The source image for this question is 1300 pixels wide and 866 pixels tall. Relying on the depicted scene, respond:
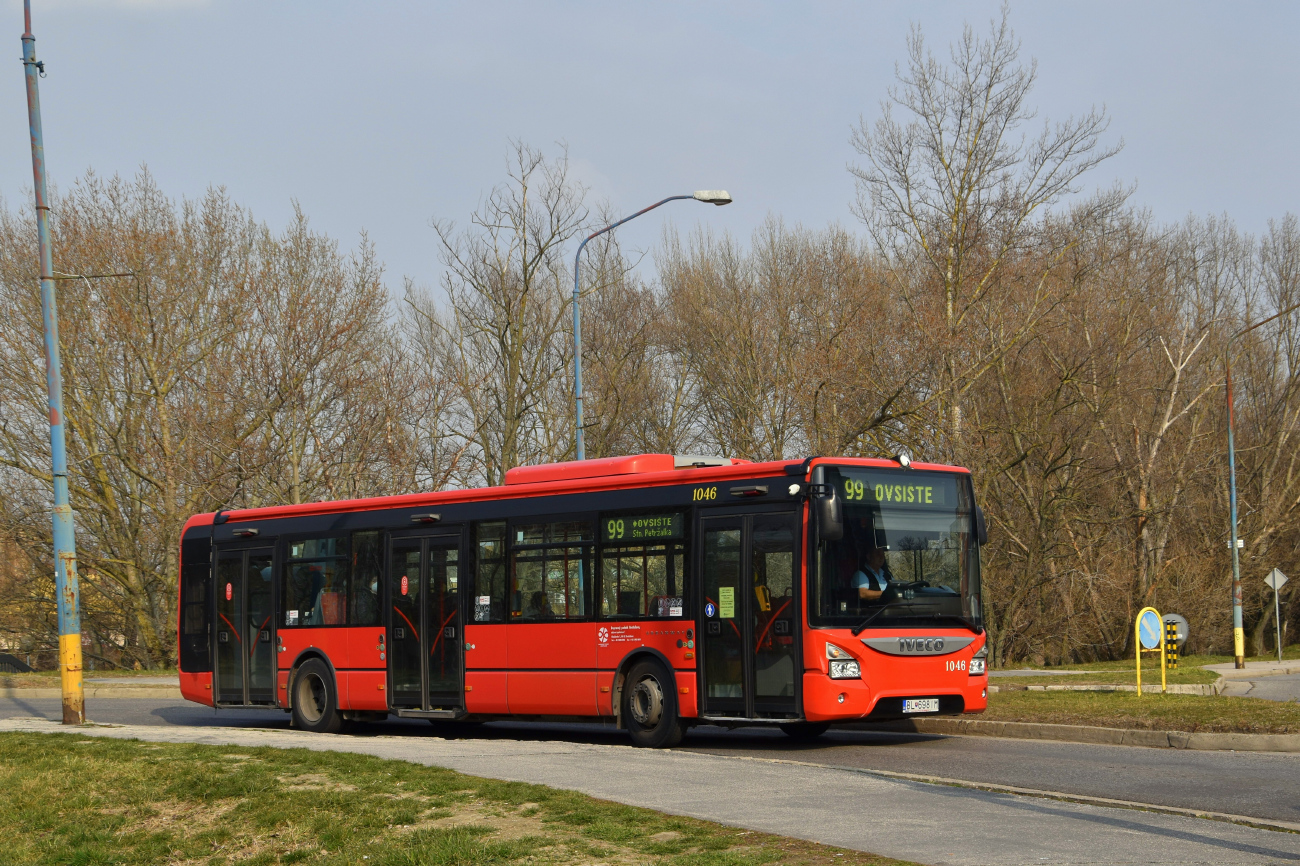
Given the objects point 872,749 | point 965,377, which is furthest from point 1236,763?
point 965,377

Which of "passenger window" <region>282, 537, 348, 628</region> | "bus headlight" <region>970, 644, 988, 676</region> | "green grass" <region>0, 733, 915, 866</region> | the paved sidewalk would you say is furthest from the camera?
"passenger window" <region>282, 537, 348, 628</region>

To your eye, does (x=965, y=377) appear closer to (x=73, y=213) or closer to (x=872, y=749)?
(x=872, y=749)

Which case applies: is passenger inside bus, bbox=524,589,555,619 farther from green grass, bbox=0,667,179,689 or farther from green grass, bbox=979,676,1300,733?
green grass, bbox=0,667,179,689

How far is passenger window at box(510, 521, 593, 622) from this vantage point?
52.2 feet

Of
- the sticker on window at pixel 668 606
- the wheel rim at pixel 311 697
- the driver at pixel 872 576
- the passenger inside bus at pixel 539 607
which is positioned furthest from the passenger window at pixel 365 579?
the driver at pixel 872 576

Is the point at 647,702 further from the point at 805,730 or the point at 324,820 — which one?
the point at 324,820

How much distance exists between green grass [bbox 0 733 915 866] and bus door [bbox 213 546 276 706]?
666 centimetres

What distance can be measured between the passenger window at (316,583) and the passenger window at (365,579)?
177 mm

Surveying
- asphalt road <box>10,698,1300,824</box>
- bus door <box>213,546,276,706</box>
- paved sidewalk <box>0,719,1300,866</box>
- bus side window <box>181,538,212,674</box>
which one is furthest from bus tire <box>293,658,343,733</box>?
paved sidewalk <box>0,719,1300,866</box>

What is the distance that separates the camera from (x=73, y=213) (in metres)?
33.8

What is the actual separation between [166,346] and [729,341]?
16.6 m

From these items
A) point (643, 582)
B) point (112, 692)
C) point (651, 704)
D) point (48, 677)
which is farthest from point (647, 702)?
point (48, 677)

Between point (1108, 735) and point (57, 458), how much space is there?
13.2m

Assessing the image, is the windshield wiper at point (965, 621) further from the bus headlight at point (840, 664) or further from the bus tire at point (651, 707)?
the bus tire at point (651, 707)
